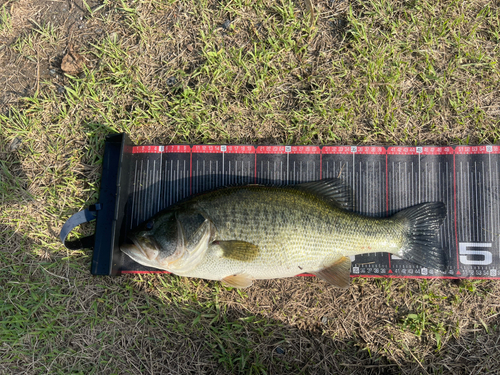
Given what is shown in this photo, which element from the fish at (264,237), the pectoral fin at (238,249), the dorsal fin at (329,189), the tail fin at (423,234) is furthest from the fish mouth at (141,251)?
the tail fin at (423,234)

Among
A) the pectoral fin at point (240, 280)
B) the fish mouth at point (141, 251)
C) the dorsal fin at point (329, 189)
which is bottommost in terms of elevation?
the pectoral fin at point (240, 280)

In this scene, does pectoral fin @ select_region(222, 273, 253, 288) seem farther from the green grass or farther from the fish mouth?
the fish mouth

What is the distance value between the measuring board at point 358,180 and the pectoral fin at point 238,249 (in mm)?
850

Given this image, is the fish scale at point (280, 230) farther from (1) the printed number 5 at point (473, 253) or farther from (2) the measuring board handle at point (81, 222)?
(2) the measuring board handle at point (81, 222)

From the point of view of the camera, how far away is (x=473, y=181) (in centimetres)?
328

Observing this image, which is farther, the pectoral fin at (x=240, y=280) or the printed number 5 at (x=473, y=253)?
the printed number 5 at (x=473, y=253)

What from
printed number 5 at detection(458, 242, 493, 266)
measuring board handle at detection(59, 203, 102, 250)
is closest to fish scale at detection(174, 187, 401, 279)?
printed number 5 at detection(458, 242, 493, 266)

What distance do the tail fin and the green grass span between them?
316mm

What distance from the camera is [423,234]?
3133 mm

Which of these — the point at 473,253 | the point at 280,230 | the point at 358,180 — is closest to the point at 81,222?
the point at 280,230

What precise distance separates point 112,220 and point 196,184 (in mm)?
967

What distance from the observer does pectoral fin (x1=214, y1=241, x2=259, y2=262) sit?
273 cm

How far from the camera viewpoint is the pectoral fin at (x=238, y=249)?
2.73 metres

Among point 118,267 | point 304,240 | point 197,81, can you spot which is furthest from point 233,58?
point 118,267
